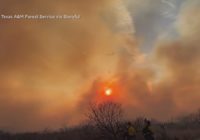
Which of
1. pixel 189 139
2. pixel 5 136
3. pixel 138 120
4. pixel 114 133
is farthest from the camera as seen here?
pixel 5 136

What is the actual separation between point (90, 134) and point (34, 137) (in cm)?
1547

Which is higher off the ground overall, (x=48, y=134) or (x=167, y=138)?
(x=48, y=134)

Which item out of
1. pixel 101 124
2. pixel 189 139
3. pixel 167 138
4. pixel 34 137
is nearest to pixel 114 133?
pixel 101 124

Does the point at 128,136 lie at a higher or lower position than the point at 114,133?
lower

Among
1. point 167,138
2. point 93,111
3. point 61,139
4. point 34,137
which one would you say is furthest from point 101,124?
point 34,137

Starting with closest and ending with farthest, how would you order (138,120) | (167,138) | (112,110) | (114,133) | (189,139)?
(189,139) < (167,138) < (114,133) < (112,110) < (138,120)

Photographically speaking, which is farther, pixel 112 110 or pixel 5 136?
pixel 5 136

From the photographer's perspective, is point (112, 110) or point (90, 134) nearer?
point (112, 110)

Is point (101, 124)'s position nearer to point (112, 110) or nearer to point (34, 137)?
point (112, 110)

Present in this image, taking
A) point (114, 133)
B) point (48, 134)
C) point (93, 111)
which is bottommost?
point (114, 133)

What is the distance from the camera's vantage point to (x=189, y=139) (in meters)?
38.7

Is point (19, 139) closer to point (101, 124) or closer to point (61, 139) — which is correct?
point (61, 139)

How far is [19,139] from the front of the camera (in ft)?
225

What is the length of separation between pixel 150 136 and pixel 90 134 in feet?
78.8
